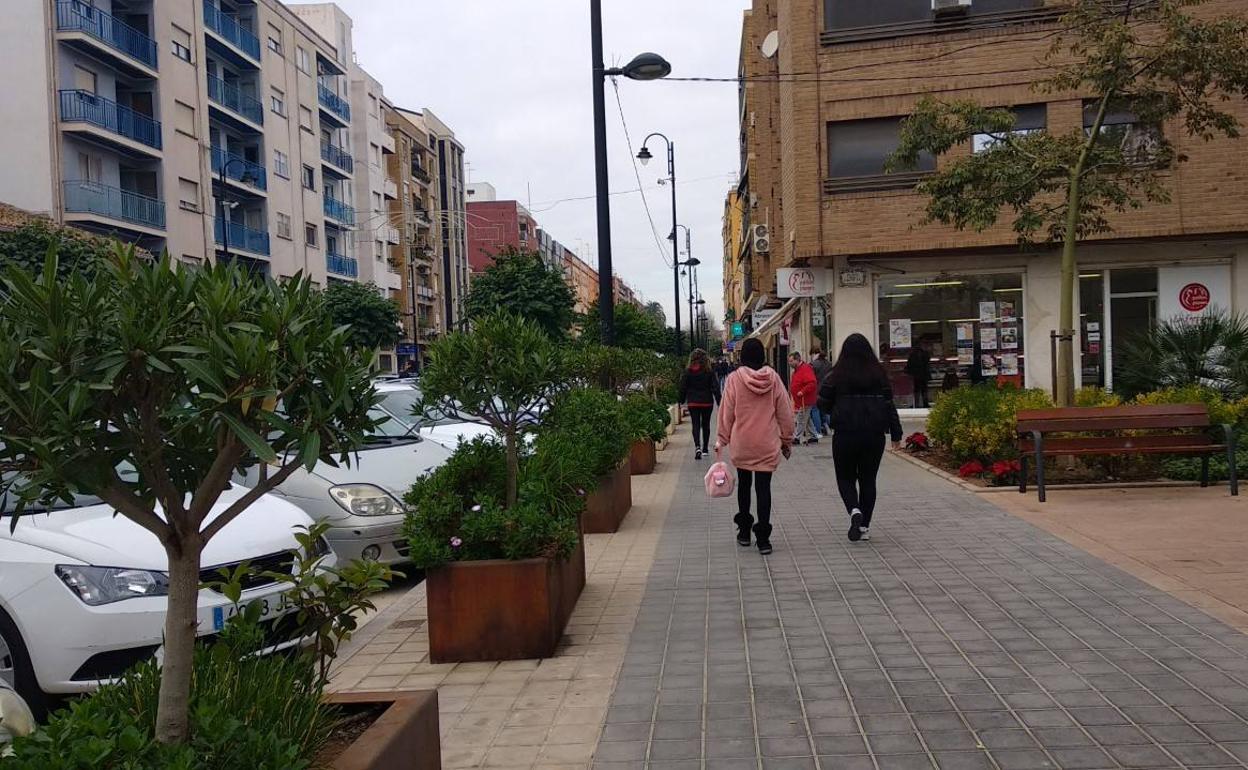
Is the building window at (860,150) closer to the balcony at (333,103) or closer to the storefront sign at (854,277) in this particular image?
the storefront sign at (854,277)

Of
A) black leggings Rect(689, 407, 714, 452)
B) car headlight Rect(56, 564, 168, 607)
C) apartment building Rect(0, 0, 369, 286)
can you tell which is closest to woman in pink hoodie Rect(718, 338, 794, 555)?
car headlight Rect(56, 564, 168, 607)

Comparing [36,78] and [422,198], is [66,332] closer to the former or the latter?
[36,78]

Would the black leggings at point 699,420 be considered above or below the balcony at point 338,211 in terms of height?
below

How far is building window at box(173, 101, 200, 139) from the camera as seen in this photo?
40691 mm

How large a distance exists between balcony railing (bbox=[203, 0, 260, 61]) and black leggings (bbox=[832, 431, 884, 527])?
142ft

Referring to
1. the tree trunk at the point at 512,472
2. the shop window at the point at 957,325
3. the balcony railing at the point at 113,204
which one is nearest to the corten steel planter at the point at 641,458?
the tree trunk at the point at 512,472

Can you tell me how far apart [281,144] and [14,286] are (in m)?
52.2

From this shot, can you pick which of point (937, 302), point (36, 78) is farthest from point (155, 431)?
point (36, 78)

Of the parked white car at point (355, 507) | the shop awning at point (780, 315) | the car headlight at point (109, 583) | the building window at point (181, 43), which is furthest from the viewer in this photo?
the building window at point (181, 43)

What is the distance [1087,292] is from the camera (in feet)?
74.8

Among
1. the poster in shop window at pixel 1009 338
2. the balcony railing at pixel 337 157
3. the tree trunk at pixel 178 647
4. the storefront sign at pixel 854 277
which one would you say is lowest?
the tree trunk at pixel 178 647

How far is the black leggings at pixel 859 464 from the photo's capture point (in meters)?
8.52

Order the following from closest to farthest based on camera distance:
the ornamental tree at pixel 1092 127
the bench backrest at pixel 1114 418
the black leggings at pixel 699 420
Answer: the bench backrest at pixel 1114 418 → the ornamental tree at pixel 1092 127 → the black leggings at pixel 699 420

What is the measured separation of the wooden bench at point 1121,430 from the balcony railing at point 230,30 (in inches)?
1692
